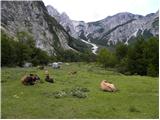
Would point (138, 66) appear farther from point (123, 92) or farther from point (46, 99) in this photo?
point (46, 99)

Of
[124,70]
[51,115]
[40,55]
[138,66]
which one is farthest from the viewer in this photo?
[40,55]

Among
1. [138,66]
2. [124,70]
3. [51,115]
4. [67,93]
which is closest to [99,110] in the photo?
[51,115]

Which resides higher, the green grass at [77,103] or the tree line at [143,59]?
the tree line at [143,59]

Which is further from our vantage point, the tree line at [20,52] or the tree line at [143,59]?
the tree line at [20,52]

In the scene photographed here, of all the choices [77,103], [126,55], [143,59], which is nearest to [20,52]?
[126,55]

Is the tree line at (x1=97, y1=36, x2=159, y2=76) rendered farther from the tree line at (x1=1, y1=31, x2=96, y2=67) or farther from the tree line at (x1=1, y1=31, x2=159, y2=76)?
the tree line at (x1=1, y1=31, x2=96, y2=67)

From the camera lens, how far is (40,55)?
369ft

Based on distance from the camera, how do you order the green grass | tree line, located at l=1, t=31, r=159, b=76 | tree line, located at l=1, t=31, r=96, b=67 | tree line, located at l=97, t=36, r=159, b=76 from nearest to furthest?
the green grass
tree line, located at l=97, t=36, r=159, b=76
tree line, located at l=1, t=31, r=159, b=76
tree line, located at l=1, t=31, r=96, b=67

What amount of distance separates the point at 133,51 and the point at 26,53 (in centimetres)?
2871

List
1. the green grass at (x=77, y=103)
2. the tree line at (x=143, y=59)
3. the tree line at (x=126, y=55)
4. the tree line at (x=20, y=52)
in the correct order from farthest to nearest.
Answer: the tree line at (x=20, y=52), the tree line at (x=126, y=55), the tree line at (x=143, y=59), the green grass at (x=77, y=103)

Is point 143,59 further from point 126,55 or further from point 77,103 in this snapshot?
point 77,103

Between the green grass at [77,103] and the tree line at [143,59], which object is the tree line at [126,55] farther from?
the green grass at [77,103]

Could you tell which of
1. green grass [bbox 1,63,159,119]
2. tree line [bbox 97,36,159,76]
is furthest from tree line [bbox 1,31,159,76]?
green grass [bbox 1,63,159,119]

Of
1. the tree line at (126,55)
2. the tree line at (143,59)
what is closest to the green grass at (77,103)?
the tree line at (143,59)
